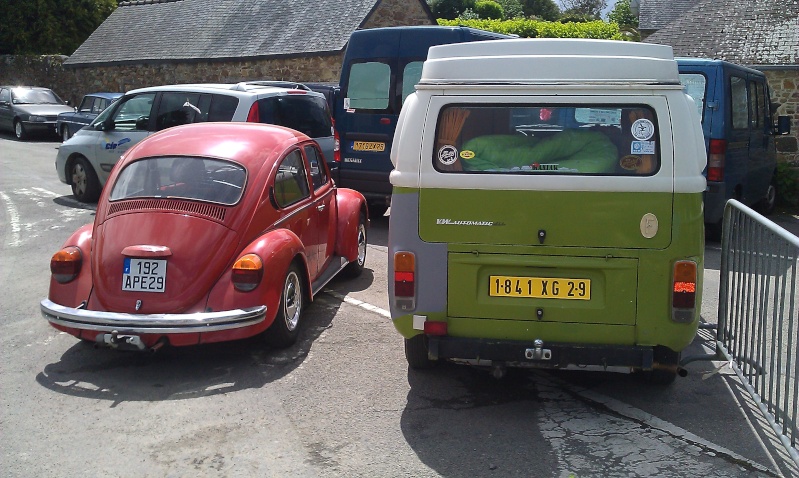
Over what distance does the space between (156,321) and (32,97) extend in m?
25.0

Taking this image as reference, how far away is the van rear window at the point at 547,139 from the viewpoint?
4.91 metres

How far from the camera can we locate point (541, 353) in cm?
492

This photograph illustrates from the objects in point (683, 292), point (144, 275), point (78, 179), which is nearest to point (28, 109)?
point (78, 179)

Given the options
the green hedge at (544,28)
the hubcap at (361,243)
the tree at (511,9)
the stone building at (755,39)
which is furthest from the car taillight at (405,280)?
the tree at (511,9)

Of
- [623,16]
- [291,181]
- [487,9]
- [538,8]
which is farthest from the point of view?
[538,8]

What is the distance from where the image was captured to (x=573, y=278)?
194 inches

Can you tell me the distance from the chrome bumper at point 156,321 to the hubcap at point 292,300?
531 mm

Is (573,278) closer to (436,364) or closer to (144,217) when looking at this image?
(436,364)

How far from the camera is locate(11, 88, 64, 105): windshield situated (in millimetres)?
27125

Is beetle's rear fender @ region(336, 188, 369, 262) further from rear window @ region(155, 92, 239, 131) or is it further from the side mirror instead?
the side mirror

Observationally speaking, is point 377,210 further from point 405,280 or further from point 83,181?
point 405,280

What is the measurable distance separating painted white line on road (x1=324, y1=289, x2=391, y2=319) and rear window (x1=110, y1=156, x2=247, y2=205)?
180cm

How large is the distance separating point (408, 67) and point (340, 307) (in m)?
4.76

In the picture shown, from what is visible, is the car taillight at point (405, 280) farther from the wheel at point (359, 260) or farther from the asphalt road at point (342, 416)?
the wheel at point (359, 260)
